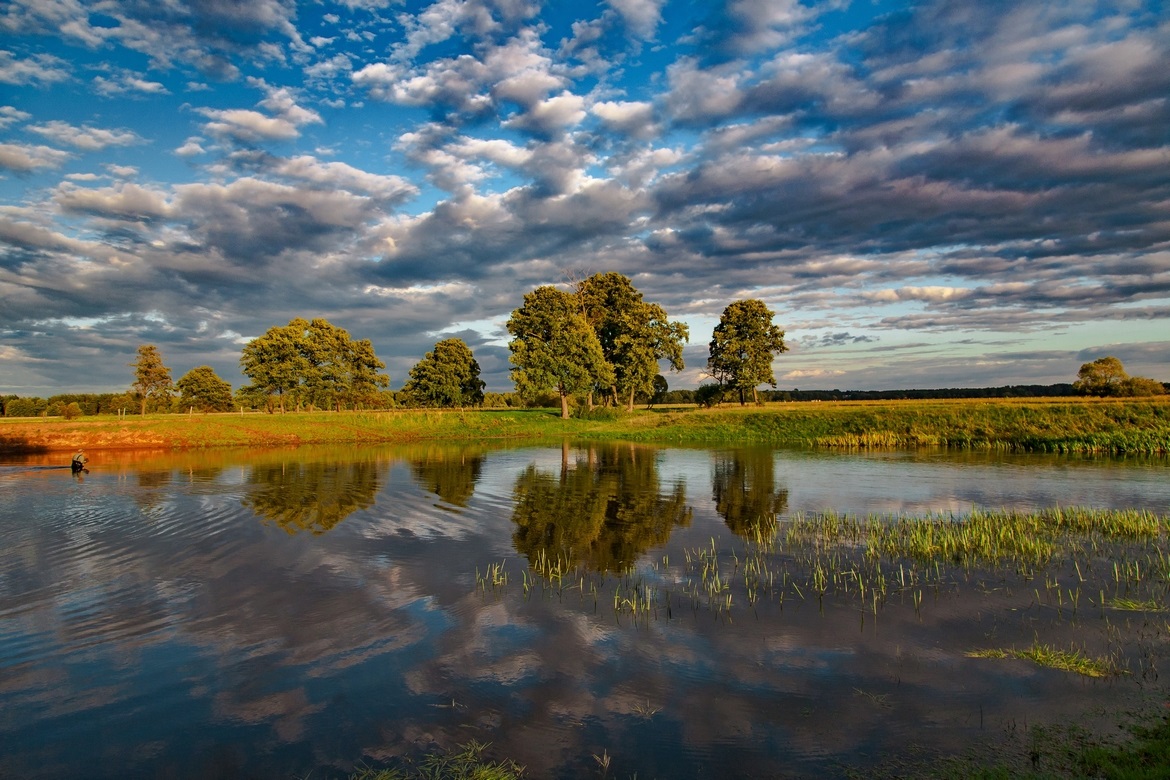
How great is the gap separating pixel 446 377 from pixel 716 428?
47.8 meters

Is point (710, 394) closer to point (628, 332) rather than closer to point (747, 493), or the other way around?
point (628, 332)

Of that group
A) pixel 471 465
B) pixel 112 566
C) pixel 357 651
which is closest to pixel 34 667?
pixel 357 651

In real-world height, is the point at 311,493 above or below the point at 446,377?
below

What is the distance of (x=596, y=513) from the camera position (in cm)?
2314

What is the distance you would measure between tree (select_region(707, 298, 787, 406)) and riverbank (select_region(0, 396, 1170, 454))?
1361cm

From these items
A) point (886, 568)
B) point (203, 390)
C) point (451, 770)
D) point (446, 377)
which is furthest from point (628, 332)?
point (203, 390)

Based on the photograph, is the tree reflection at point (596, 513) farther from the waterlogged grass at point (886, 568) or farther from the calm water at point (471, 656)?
the waterlogged grass at point (886, 568)

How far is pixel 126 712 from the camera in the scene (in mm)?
8266

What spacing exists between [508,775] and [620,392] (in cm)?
7807

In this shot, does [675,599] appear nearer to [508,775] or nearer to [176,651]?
[508,775]

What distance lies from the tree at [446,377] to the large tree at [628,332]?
78.2 ft

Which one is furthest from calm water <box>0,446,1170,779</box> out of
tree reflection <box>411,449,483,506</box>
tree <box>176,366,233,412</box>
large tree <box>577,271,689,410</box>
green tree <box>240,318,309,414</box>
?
tree <box>176,366,233,412</box>

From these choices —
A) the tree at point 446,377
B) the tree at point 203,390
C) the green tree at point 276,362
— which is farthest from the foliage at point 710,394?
the tree at point 203,390

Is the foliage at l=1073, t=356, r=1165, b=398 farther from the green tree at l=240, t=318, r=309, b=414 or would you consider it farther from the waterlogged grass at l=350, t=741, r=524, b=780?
the green tree at l=240, t=318, r=309, b=414
